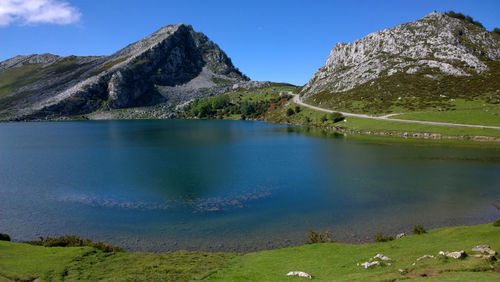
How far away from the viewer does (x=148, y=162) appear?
63719mm

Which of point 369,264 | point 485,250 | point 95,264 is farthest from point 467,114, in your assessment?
point 95,264

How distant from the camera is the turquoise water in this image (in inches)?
1179

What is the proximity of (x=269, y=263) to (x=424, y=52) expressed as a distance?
19201 cm

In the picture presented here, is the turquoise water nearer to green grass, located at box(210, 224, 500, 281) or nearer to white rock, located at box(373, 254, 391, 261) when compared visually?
green grass, located at box(210, 224, 500, 281)

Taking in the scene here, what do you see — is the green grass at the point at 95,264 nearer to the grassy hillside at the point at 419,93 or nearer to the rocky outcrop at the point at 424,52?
the grassy hillside at the point at 419,93

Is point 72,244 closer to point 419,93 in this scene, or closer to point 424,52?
point 419,93

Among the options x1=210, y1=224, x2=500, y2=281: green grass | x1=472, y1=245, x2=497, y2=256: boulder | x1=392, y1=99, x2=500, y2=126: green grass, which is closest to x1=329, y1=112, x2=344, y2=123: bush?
x1=392, y1=99, x2=500, y2=126: green grass

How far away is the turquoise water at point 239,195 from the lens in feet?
98.3

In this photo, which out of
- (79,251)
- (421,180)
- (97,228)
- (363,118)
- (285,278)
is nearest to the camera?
(285,278)

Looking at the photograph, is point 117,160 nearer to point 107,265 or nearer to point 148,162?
point 148,162

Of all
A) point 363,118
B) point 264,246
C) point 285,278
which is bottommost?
point 264,246

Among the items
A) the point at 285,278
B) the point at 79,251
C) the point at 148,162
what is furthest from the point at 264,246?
the point at 148,162

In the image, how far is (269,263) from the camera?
65.6 ft

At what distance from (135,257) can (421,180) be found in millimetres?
44541
